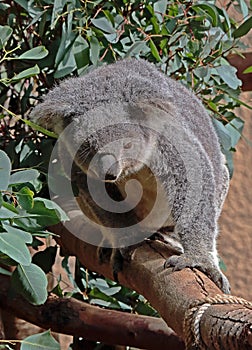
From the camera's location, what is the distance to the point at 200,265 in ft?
5.80

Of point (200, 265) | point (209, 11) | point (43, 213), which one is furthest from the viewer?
point (209, 11)

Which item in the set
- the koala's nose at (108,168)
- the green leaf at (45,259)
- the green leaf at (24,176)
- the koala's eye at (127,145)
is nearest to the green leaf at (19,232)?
the green leaf at (24,176)

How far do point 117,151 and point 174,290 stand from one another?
501 millimetres

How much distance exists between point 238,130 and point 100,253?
701 mm

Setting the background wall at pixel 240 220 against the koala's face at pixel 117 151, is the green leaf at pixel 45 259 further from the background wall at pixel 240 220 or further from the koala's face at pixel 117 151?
the background wall at pixel 240 220

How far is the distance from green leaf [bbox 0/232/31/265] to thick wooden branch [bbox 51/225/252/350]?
316 mm

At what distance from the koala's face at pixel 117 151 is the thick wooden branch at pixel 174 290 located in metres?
0.22

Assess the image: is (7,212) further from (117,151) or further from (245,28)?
(245,28)

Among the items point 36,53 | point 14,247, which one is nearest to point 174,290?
point 14,247

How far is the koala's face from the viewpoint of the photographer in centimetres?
190

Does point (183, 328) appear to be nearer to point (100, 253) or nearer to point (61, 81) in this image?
point (100, 253)

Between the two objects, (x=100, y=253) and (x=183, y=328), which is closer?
(x=183, y=328)

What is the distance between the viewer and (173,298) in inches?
59.2

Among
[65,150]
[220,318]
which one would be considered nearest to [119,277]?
[65,150]
